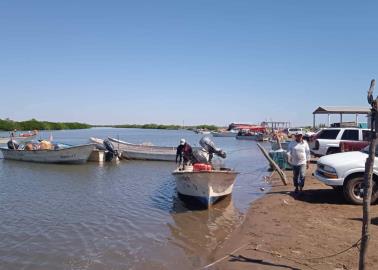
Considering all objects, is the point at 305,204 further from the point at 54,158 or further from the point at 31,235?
the point at 54,158

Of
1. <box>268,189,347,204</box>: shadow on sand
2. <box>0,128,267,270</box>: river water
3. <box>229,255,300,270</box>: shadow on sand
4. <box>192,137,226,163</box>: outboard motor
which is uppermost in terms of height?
<box>192,137,226,163</box>: outboard motor

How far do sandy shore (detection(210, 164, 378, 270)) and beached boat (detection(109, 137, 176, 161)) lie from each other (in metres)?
18.6

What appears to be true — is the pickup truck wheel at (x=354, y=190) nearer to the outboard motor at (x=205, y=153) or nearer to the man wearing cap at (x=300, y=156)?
the man wearing cap at (x=300, y=156)

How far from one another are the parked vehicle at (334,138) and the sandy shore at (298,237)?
9.24m

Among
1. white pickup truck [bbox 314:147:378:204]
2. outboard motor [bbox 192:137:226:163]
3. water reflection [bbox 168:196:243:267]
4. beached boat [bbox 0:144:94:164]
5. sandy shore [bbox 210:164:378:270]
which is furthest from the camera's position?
beached boat [bbox 0:144:94:164]

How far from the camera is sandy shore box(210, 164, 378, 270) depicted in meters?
7.17

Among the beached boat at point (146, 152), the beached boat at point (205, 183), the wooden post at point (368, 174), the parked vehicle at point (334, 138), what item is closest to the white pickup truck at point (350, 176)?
the beached boat at point (205, 183)

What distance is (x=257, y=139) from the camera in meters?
66.5

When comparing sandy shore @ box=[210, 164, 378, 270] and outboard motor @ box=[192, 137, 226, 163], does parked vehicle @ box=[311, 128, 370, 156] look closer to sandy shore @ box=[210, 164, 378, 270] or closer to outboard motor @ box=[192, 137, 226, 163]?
Answer: outboard motor @ box=[192, 137, 226, 163]

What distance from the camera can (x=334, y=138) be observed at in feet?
72.5

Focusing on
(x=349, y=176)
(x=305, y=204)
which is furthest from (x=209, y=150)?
(x=349, y=176)

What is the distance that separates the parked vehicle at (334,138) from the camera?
21.8m

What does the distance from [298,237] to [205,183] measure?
15.2 feet

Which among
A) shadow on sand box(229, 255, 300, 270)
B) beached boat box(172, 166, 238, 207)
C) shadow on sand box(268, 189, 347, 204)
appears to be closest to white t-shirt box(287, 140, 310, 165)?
shadow on sand box(268, 189, 347, 204)
